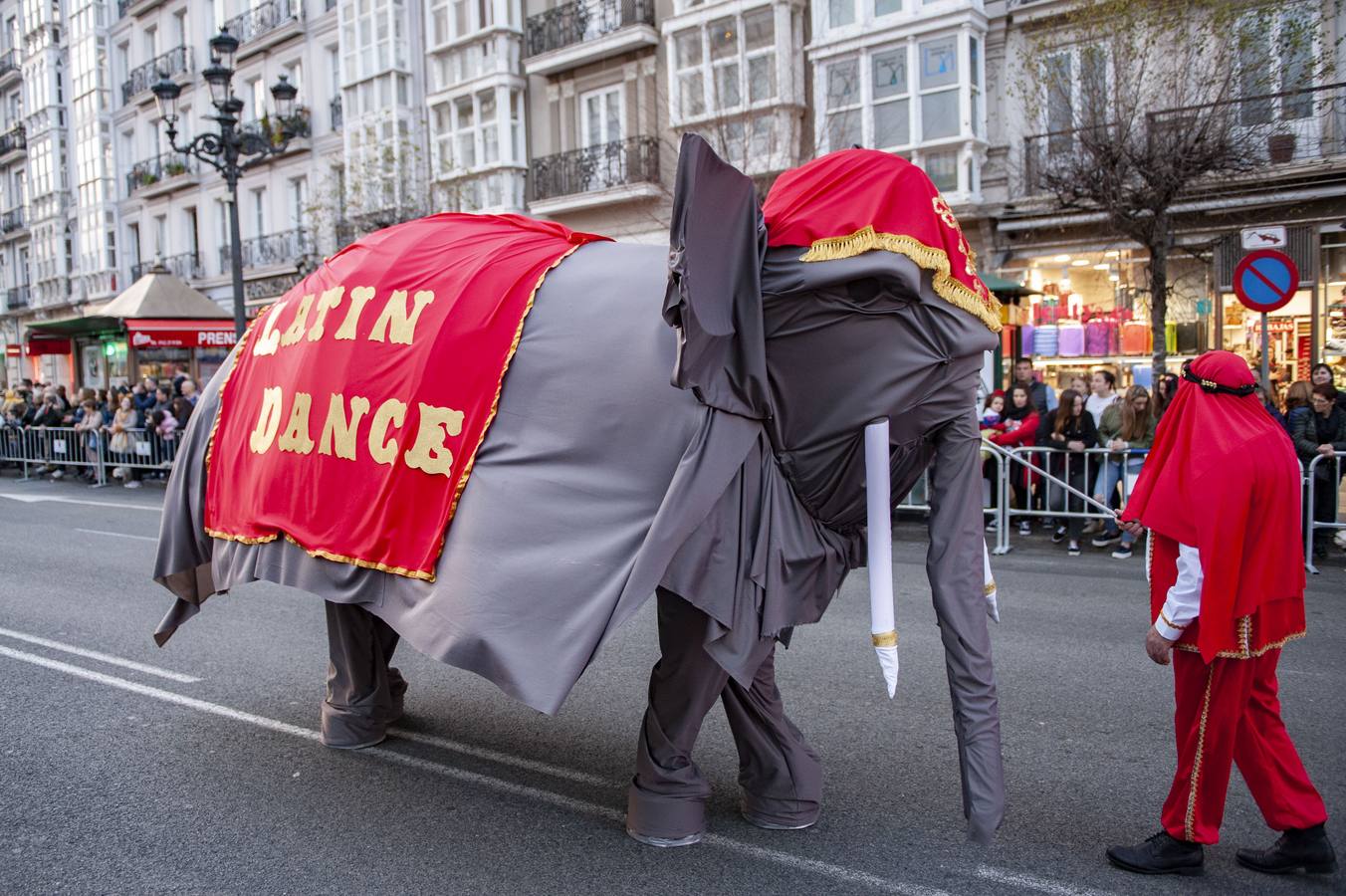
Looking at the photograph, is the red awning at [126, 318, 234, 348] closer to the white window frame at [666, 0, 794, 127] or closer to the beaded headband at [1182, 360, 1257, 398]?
the white window frame at [666, 0, 794, 127]

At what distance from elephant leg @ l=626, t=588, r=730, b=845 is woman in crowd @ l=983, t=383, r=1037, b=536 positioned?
7.64 meters

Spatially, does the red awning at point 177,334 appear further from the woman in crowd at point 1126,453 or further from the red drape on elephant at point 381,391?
the red drape on elephant at point 381,391

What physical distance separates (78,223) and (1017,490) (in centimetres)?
4095

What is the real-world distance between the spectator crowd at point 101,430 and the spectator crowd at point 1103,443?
40.8 ft

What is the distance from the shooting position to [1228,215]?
15734mm

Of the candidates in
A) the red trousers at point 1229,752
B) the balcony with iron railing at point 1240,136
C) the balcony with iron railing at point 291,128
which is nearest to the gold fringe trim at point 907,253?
the red trousers at point 1229,752

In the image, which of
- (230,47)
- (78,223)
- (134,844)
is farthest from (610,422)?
(78,223)

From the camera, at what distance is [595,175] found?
2362 centimetres

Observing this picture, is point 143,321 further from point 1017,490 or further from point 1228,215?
point 1228,215

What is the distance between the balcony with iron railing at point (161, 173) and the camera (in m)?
35.2

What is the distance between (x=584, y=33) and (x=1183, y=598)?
22.6m

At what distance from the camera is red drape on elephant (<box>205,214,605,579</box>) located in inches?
159

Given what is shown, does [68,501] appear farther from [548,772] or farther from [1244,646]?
[1244,646]

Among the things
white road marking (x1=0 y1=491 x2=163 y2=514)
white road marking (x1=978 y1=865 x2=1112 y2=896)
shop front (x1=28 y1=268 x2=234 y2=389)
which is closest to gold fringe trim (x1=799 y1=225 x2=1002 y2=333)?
white road marking (x1=978 y1=865 x2=1112 y2=896)
